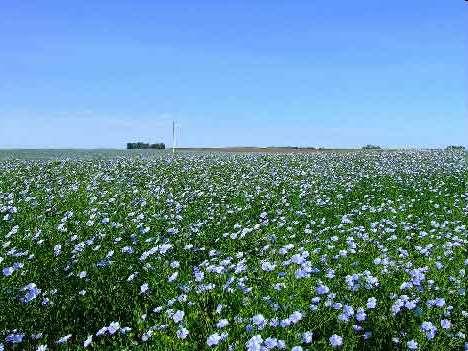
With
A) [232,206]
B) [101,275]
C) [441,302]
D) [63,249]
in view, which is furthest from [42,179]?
[441,302]

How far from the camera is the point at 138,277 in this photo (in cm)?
626

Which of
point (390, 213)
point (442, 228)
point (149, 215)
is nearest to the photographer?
point (442, 228)

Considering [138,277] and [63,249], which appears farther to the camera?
[63,249]

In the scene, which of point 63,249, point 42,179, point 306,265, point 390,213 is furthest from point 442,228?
point 42,179

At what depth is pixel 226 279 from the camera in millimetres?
5699

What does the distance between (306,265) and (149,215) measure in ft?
14.9

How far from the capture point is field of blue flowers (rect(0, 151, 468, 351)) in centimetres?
452

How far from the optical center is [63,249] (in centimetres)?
714

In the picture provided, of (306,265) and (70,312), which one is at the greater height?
(306,265)

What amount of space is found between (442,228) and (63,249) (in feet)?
19.1

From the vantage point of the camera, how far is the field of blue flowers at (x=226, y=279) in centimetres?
452

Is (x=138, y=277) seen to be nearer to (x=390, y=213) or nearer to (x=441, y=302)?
(x=441, y=302)

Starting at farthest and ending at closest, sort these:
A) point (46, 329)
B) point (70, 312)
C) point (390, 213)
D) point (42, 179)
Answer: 1. point (42, 179)
2. point (390, 213)
3. point (70, 312)
4. point (46, 329)

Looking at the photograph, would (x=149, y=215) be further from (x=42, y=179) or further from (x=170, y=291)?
(x=42, y=179)
